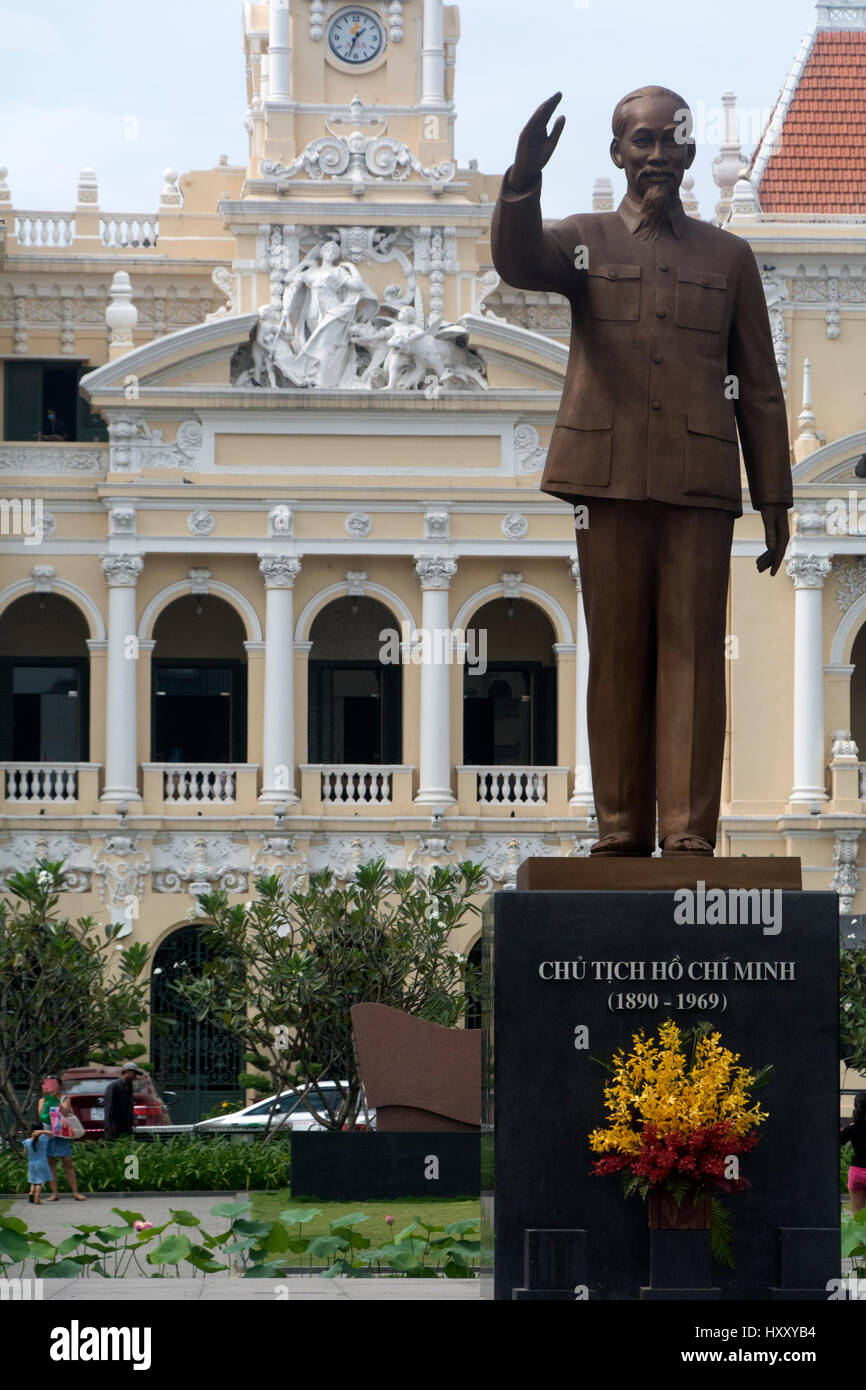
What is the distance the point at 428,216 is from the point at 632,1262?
27.5 meters

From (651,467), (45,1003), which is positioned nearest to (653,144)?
(651,467)

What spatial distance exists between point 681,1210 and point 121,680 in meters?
26.3

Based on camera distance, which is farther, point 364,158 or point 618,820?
point 364,158

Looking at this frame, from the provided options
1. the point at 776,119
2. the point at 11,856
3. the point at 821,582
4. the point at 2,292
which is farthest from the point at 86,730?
the point at 776,119

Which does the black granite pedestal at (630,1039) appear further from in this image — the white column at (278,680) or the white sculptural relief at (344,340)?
the white sculptural relief at (344,340)

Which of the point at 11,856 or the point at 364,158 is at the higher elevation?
the point at 364,158

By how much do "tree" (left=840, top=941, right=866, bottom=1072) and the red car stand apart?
8.19m

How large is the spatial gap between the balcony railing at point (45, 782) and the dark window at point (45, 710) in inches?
61.5

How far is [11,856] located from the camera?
3459 cm

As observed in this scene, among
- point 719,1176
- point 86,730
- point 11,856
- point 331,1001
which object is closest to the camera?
point 719,1176

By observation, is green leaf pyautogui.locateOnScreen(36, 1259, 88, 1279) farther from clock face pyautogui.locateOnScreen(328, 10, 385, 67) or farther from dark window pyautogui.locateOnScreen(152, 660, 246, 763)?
→ clock face pyautogui.locateOnScreen(328, 10, 385, 67)

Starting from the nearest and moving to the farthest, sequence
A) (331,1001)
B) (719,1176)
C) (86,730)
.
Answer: (719,1176)
(331,1001)
(86,730)

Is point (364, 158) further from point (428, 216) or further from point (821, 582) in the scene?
point (821, 582)

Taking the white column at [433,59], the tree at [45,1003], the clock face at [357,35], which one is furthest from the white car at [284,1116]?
the clock face at [357,35]
